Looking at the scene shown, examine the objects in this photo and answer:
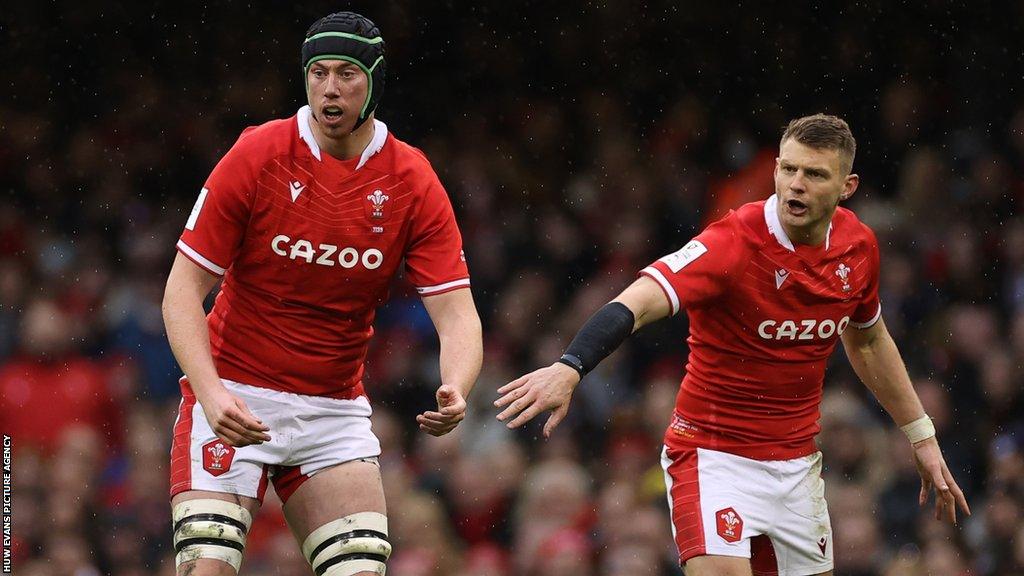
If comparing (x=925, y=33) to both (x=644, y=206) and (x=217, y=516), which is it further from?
(x=217, y=516)

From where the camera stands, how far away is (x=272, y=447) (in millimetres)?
5965

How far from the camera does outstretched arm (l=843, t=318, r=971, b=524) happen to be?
6.81 meters

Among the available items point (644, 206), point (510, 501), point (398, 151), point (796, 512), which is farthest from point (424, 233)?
point (644, 206)

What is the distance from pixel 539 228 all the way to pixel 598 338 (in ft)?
20.1

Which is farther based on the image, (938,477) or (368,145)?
(938,477)

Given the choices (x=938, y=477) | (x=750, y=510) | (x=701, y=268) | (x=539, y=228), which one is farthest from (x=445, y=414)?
(x=539, y=228)

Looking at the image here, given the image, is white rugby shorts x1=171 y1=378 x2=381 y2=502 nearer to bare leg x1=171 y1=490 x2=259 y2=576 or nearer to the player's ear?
bare leg x1=171 y1=490 x2=259 y2=576

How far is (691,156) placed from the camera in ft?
38.9

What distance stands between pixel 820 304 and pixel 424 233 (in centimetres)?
157

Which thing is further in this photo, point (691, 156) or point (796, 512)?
point (691, 156)

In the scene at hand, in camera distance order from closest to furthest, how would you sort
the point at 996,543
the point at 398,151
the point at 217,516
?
the point at 217,516 → the point at 398,151 → the point at 996,543

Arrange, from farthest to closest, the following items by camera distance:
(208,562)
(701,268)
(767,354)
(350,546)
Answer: (767,354) < (701,268) < (350,546) < (208,562)

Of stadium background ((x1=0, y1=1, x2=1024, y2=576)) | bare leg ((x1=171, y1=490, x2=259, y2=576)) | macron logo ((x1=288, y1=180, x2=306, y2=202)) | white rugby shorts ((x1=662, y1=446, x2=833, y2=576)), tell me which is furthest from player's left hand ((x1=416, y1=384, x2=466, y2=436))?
stadium background ((x1=0, y1=1, x2=1024, y2=576))

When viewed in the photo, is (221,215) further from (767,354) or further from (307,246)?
(767,354)
